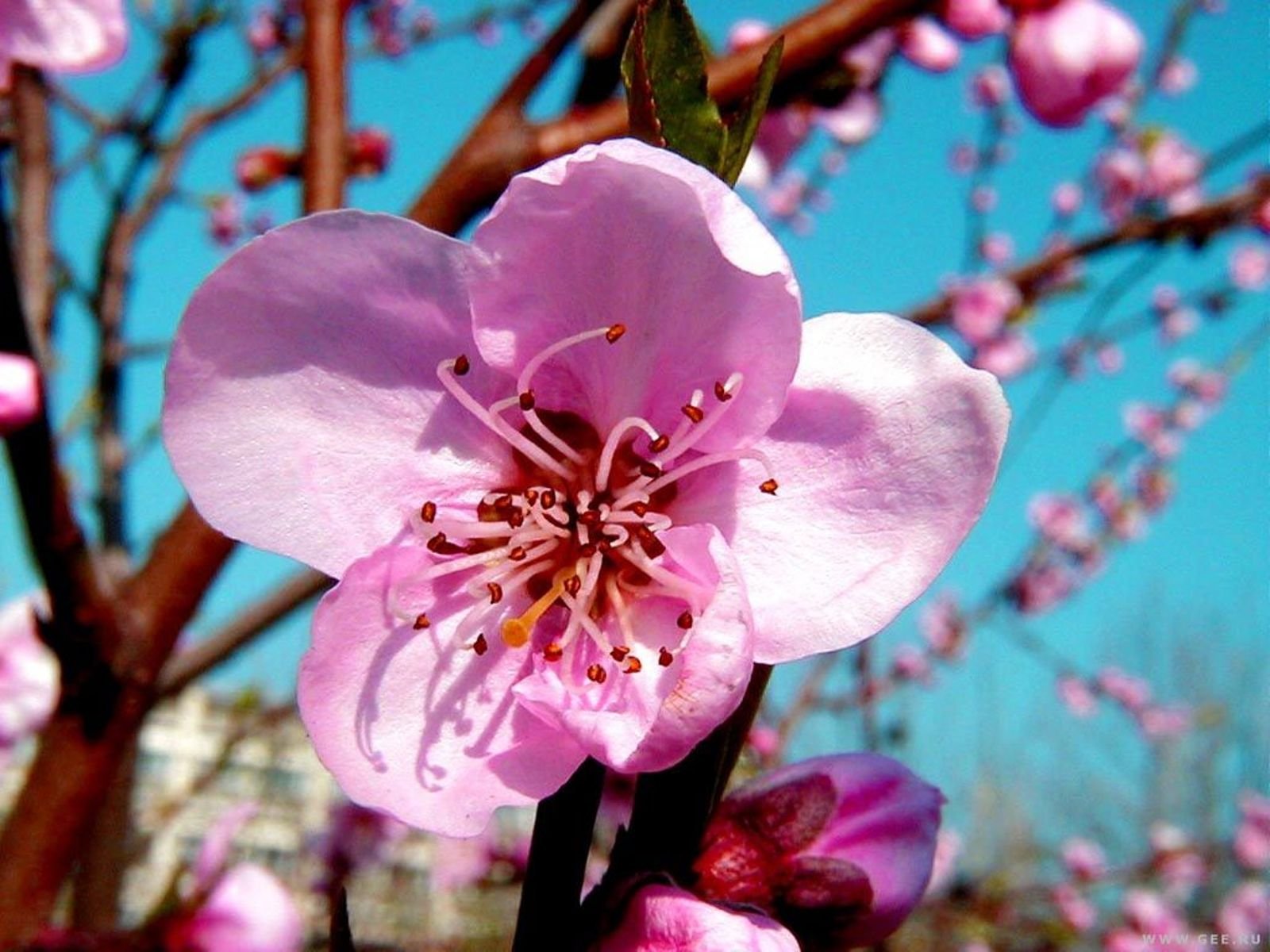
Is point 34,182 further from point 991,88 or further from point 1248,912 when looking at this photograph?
point 1248,912

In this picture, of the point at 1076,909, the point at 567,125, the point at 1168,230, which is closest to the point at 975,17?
the point at 567,125

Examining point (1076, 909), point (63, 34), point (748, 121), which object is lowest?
point (1076, 909)

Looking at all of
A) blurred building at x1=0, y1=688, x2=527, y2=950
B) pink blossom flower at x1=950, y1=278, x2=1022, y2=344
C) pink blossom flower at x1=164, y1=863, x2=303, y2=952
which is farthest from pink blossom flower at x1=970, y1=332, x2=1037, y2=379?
pink blossom flower at x1=164, y1=863, x2=303, y2=952

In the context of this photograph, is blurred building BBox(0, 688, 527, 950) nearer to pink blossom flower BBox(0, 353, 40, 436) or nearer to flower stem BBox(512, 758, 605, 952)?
flower stem BBox(512, 758, 605, 952)

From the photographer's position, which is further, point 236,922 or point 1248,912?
point 1248,912

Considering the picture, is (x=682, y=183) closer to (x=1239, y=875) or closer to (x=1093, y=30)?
(x=1093, y=30)

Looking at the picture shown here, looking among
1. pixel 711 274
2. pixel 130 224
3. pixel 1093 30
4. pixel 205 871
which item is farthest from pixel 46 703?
pixel 1093 30
